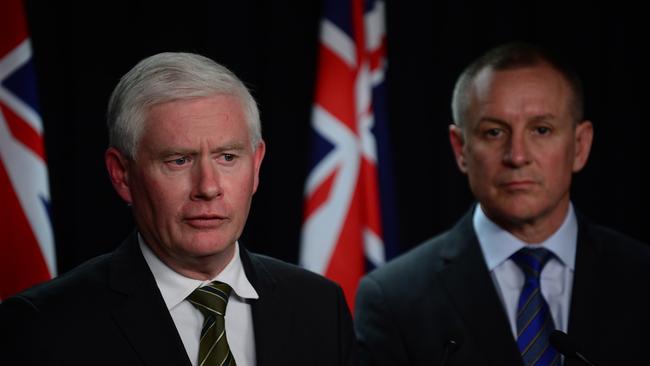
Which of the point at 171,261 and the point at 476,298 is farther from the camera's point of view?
the point at 476,298

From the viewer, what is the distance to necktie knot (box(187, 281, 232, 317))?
2119 millimetres

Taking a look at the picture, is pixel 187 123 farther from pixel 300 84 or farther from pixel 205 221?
pixel 300 84

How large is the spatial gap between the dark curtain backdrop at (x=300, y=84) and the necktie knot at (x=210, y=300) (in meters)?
1.06

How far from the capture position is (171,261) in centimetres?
215

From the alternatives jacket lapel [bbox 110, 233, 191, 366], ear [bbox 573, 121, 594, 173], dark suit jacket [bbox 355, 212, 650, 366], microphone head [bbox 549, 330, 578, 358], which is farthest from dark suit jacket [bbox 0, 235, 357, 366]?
ear [bbox 573, 121, 594, 173]

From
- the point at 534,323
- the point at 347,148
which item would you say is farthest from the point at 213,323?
the point at 347,148

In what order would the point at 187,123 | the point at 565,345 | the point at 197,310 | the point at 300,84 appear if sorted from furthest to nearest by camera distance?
the point at 300,84, the point at 565,345, the point at 197,310, the point at 187,123

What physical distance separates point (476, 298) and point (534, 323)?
18 centimetres

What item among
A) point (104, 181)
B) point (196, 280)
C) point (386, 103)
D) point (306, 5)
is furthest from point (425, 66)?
point (196, 280)

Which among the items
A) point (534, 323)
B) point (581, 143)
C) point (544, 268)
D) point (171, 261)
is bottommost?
point (534, 323)

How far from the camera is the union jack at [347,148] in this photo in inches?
136

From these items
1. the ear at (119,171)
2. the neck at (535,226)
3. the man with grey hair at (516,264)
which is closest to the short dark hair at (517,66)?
the man with grey hair at (516,264)

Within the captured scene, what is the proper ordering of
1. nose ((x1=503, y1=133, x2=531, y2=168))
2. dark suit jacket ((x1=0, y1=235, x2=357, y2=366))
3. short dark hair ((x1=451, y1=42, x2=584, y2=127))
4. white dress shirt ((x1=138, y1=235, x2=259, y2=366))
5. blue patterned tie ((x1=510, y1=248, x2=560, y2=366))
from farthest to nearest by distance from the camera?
short dark hair ((x1=451, y1=42, x2=584, y2=127)) < nose ((x1=503, y1=133, x2=531, y2=168)) < blue patterned tie ((x1=510, y1=248, x2=560, y2=366)) < white dress shirt ((x1=138, y1=235, x2=259, y2=366)) < dark suit jacket ((x1=0, y1=235, x2=357, y2=366))

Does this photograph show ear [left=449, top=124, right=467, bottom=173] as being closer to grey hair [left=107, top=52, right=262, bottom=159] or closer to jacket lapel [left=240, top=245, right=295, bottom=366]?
jacket lapel [left=240, top=245, right=295, bottom=366]
